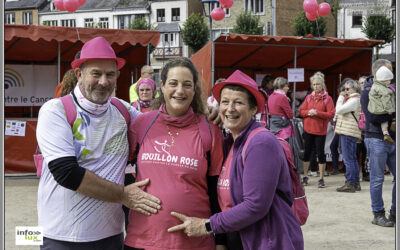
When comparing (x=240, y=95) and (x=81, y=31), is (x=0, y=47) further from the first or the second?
(x=81, y=31)

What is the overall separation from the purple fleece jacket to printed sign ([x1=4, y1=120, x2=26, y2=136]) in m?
7.82

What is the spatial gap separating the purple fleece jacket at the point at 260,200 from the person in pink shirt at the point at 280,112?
17.6 ft

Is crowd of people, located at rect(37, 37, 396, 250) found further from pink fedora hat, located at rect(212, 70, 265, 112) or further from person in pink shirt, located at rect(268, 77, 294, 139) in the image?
person in pink shirt, located at rect(268, 77, 294, 139)

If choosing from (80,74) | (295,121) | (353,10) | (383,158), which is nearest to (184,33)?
(353,10)

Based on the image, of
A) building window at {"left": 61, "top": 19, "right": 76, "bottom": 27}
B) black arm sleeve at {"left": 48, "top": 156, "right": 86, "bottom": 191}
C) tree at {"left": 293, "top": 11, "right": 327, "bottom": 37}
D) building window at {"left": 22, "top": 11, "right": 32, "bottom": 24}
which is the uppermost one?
building window at {"left": 22, "top": 11, "right": 32, "bottom": 24}

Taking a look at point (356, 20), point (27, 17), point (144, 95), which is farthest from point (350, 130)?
point (27, 17)

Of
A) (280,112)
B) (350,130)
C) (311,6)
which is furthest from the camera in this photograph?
(311,6)

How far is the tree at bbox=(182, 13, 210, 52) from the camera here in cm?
4188

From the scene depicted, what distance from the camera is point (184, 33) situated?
4228 centimetres

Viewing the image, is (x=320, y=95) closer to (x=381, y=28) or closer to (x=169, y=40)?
(x=381, y=28)

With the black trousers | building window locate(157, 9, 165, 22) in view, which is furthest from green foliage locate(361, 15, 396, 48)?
the black trousers

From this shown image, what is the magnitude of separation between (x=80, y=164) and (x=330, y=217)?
15.0ft

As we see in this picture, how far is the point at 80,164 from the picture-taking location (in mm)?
2113

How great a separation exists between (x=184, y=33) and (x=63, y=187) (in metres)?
41.2
